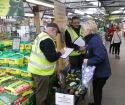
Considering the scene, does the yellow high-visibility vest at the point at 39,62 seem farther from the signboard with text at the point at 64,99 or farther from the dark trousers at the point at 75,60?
the dark trousers at the point at 75,60

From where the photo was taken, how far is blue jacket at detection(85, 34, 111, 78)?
11.8ft

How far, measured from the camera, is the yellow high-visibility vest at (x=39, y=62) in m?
3.55

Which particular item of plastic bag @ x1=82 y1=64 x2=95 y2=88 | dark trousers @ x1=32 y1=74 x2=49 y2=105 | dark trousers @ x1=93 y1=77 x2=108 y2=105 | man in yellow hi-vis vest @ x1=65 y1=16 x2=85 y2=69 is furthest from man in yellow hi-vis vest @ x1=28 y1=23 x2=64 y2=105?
man in yellow hi-vis vest @ x1=65 y1=16 x2=85 y2=69

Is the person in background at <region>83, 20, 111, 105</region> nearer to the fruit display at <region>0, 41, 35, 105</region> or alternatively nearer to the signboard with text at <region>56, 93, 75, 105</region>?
the signboard with text at <region>56, 93, 75, 105</region>

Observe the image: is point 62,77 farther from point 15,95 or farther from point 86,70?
point 15,95

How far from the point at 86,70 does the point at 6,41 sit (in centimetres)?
225

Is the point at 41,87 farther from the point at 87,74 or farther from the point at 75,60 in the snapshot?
the point at 75,60

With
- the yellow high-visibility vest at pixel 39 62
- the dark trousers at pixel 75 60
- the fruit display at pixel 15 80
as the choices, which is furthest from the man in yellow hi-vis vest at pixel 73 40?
the yellow high-visibility vest at pixel 39 62

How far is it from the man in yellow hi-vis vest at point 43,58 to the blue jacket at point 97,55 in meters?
0.47

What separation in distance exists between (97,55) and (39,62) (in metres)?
0.89

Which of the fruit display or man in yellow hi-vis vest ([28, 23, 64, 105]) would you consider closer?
man in yellow hi-vis vest ([28, 23, 64, 105])

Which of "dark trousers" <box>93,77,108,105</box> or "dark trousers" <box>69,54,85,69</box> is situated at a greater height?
"dark trousers" <box>69,54,85,69</box>

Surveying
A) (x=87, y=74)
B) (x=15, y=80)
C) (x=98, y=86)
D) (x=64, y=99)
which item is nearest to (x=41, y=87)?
(x=64, y=99)

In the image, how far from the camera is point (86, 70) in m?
3.75
